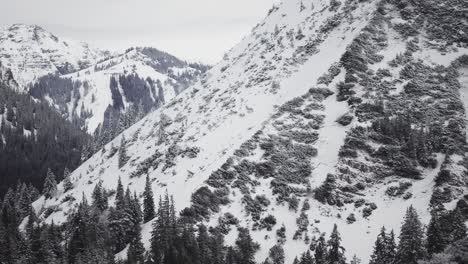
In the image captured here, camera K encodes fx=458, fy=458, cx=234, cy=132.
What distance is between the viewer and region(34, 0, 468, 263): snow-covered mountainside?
83938 mm

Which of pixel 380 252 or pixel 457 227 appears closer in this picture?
pixel 380 252

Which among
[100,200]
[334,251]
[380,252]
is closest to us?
[380,252]

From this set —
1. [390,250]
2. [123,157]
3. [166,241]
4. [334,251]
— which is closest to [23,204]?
[123,157]

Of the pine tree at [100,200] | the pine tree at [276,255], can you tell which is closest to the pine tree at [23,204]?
the pine tree at [100,200]

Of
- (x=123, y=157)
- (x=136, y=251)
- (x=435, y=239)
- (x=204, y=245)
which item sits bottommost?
(x=123, y=157)

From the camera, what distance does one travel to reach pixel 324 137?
97.2 m

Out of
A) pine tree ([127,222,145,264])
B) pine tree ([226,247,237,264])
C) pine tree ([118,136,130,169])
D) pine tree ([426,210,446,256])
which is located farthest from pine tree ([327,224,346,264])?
pine tree ([118,136,130,169])

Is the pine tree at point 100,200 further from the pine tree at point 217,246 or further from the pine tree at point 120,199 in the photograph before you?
the pine tree at point 217,246

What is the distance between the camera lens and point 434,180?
8350cm

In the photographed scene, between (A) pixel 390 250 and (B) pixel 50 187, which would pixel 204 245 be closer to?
(A) pixel 390 250

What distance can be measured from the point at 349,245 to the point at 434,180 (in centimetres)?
2057

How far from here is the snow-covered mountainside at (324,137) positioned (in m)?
83.9

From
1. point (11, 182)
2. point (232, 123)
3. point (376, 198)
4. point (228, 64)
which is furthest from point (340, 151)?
point (11, 182)

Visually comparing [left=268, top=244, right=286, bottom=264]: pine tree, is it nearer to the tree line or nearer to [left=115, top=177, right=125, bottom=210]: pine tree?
the tree line
